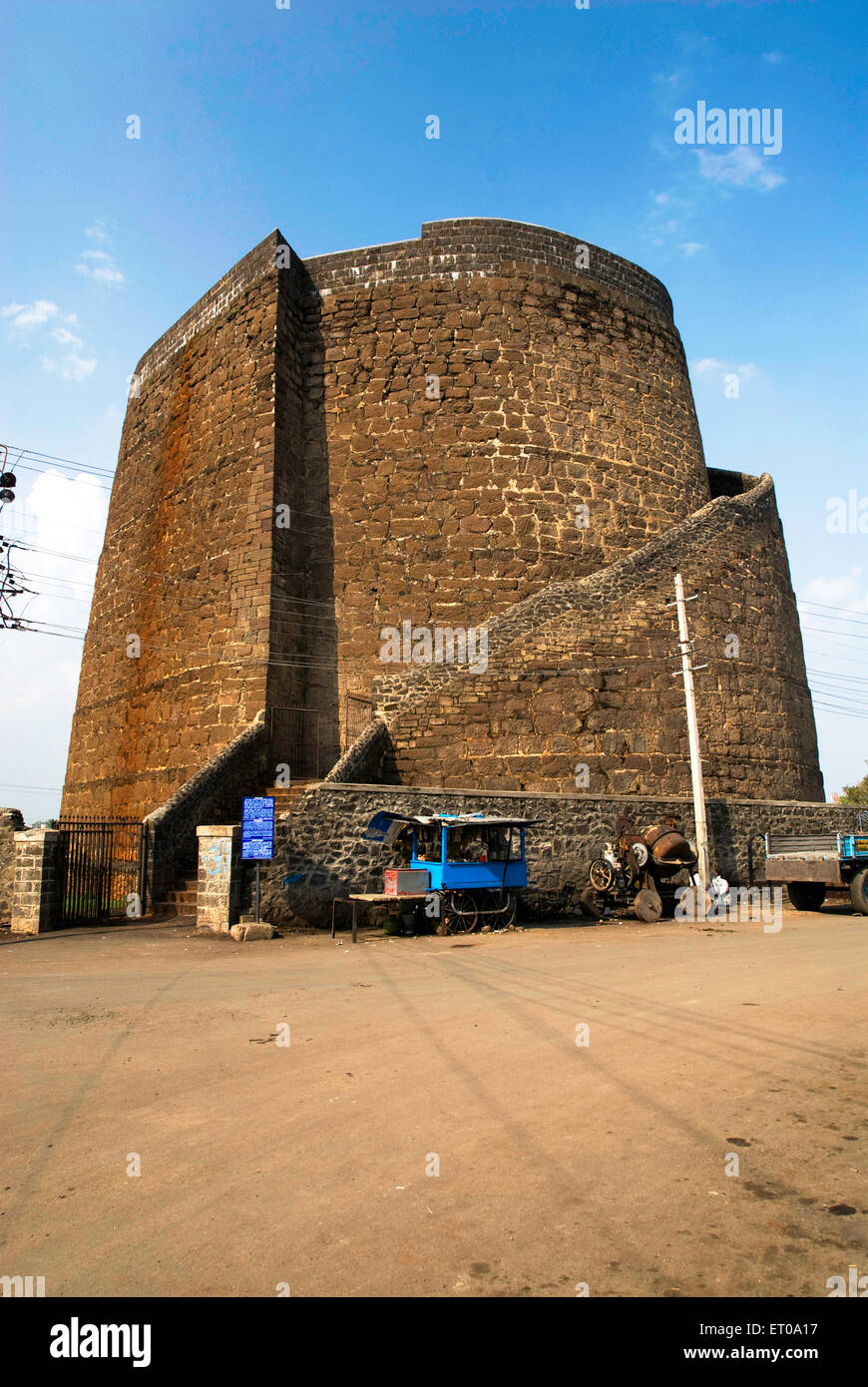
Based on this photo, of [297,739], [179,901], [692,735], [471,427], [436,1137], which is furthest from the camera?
[471,427]

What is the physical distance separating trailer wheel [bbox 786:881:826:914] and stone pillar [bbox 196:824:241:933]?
956 cm

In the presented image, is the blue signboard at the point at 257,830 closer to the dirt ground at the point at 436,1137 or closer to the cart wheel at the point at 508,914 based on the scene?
the cart wheel at the point at 508,914

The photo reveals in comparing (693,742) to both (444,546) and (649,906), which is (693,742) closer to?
(649,906)

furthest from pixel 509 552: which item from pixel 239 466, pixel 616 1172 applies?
pixel 616 1172

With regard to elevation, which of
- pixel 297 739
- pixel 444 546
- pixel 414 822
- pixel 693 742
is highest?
pixel 444 546

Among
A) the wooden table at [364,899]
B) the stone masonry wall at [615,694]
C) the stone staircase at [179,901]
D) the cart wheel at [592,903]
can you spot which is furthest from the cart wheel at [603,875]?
the stone staircase at [179,901]

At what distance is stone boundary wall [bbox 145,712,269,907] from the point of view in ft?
42.6

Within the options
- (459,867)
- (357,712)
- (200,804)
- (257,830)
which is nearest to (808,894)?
(459,867)

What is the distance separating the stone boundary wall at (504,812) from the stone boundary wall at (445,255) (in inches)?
500

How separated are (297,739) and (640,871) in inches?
285

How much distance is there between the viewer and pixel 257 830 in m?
11.3

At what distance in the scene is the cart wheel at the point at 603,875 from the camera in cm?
1348

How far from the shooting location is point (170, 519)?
20.1m

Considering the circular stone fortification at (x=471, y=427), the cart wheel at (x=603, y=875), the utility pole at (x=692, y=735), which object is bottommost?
the cart wheel at (x=603, y=875)
